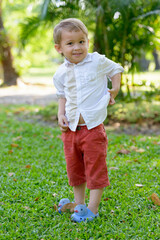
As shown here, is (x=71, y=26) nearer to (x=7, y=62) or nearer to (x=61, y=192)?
(x=61, y=192)

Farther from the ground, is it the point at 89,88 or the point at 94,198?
the point at 89,88

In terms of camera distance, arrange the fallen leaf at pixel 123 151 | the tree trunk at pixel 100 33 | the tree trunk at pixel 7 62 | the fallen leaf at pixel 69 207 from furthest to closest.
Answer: the tree trunk at pixel 7 62 < the tree trunk at pixel 100 33 < the fallen leaf at pixel 123 151 < the fallen leaf at pixel 69 207

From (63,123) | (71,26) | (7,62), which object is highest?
(71,26)

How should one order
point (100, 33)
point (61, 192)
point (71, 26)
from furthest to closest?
point (100, 33)
point (61, 192)
point (71, 26)

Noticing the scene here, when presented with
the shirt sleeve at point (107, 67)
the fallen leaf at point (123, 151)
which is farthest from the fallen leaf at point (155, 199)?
the fallen leaf at point (123, 151)

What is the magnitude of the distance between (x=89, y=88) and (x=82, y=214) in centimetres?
93

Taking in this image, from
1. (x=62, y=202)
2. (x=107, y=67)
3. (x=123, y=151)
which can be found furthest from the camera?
(x=123, y=151)

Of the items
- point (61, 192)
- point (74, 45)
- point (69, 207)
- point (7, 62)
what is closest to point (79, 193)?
point (69, 207)

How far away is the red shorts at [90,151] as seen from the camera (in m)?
2.12

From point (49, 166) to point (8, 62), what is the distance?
942 centimetres

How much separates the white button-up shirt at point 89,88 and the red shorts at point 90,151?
0.06 metres

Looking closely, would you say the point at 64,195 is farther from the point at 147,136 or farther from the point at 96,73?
the point at 147,136

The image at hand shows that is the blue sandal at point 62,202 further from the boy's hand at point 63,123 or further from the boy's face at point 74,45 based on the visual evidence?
the boy's face at point 74,45

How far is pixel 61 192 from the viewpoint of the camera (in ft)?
8.91
